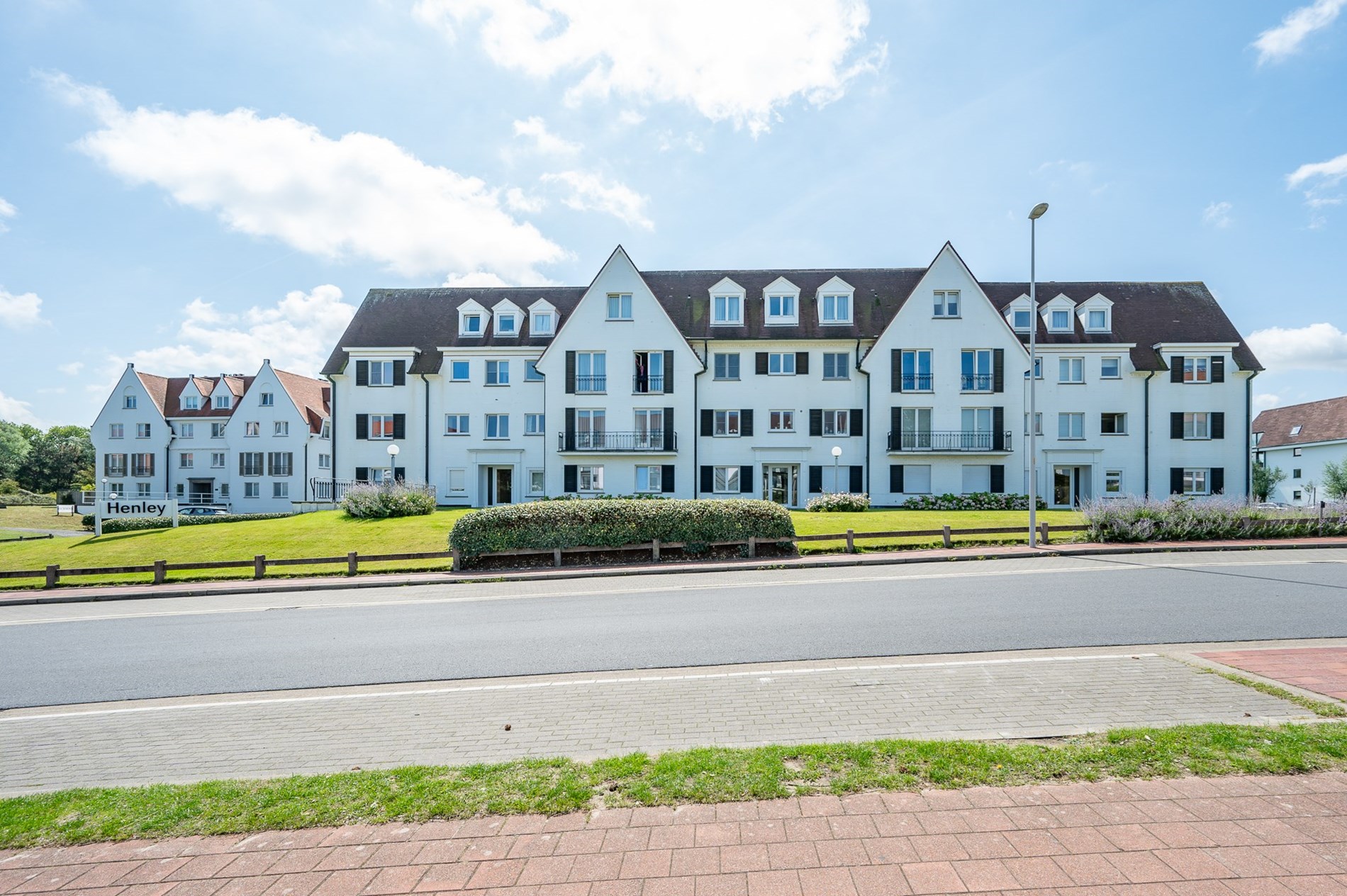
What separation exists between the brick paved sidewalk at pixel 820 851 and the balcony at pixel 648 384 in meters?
30.7

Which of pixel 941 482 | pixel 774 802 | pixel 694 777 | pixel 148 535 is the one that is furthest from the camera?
pixel 941 482

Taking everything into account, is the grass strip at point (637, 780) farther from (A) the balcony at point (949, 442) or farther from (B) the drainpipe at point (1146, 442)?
(B) the drainpipe at point (1146, 442)

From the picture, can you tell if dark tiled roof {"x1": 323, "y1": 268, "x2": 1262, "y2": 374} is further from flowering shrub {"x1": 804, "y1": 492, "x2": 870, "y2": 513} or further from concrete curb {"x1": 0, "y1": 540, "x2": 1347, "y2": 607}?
concrete curb {"x1": 0, "y1": 540, "x2": 1347, "y2": 607}

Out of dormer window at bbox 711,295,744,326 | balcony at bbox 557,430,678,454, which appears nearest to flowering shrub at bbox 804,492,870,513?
balcony at bbox 557,430,678,454

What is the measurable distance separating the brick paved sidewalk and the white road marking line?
3251 mm

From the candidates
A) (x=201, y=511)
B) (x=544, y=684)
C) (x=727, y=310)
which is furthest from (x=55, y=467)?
(x=544, y=684)

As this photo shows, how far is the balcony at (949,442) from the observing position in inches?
1307

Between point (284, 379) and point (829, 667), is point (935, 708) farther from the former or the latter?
point (284, 379)

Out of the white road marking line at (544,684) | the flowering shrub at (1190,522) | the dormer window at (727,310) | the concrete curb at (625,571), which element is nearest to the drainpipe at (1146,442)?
the flowering shrub at (1190,522)

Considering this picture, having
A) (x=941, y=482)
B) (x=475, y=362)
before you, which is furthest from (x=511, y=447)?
(x=941, y=482)

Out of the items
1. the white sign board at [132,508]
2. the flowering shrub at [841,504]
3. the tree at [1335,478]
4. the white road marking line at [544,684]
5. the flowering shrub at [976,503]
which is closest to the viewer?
the white road marking line at [544,684]

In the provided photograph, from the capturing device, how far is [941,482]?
111 ft

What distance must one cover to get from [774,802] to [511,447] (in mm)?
33376

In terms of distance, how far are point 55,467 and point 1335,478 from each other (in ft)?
422
